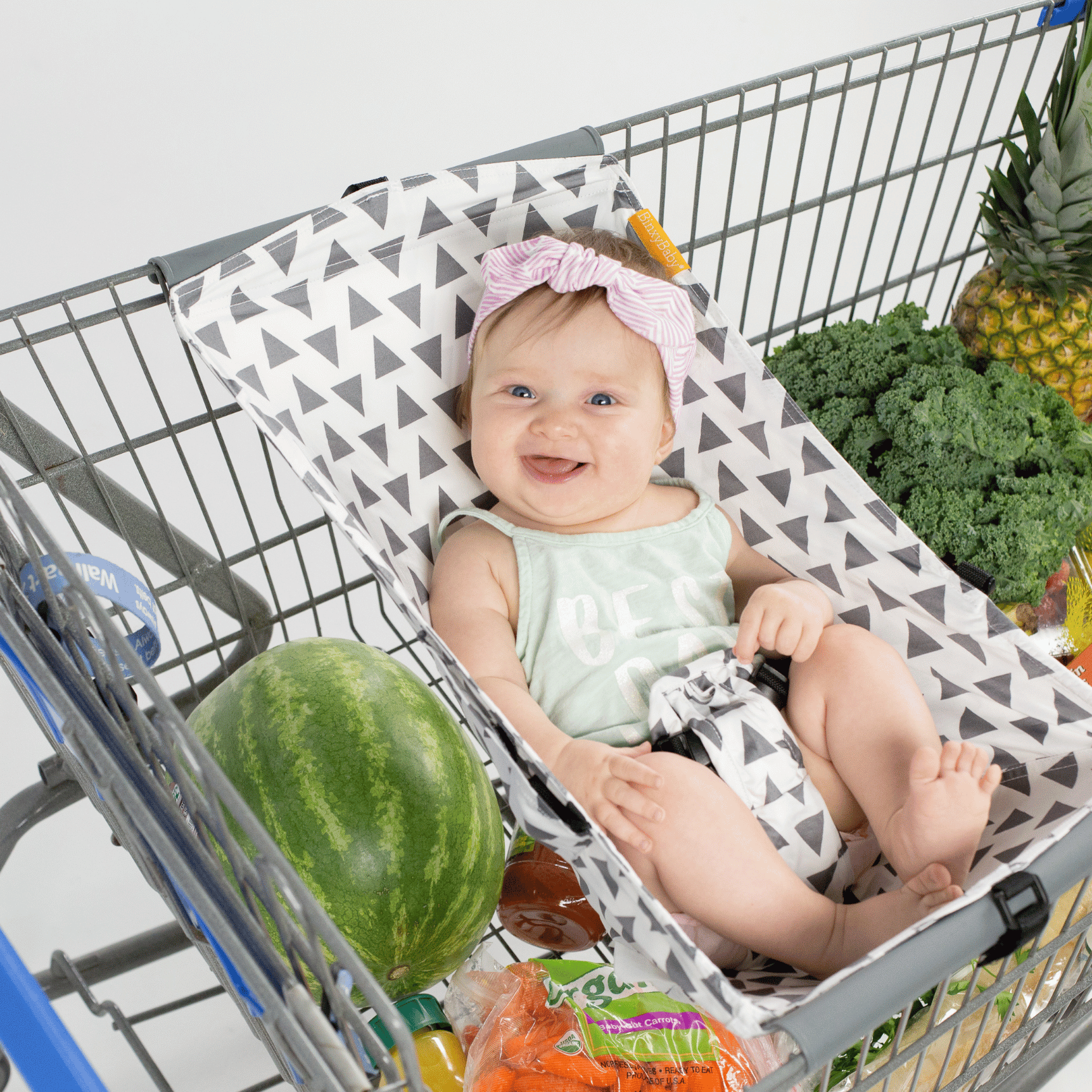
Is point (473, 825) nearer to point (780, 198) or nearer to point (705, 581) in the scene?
point (705, 581)

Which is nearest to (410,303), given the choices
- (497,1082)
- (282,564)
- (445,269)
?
(445,269)

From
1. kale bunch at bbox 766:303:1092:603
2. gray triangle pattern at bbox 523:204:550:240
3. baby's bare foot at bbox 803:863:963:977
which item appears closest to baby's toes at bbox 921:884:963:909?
baby's bare foot at bbox 803:863:963:977

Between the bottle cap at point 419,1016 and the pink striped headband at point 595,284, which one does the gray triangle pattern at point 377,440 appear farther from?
the bottle cap at point 419,1016

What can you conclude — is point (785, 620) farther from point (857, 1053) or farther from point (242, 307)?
point (242, 307)

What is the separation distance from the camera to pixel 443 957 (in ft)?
3.64

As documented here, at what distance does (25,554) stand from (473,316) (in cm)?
68

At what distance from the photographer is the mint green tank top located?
48.0 inches

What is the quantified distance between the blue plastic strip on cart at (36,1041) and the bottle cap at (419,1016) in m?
0.60

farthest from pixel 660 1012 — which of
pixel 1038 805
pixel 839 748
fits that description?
pixel 1038 805

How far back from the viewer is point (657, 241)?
130 cm

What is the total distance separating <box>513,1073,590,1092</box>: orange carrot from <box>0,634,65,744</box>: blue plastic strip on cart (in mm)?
559

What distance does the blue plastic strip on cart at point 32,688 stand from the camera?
2.50 ft

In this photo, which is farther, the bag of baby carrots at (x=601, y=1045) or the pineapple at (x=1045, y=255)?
the pineapple at (x=1045, y=255)

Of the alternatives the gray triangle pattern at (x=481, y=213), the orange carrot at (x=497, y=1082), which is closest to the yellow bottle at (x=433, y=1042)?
the orange carrot at (x=497, y=1082)
